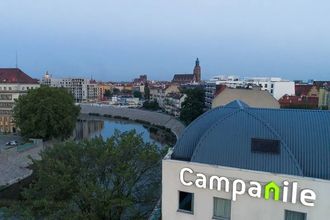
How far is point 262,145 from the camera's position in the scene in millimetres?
18844

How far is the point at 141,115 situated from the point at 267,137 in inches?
4332

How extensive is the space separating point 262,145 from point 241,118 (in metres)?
2.34

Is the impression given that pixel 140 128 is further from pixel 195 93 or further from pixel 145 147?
pixel 145 147

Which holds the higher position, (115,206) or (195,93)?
(195,93)

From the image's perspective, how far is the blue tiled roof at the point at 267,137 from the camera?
18000 mm

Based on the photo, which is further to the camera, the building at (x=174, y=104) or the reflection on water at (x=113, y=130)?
the building at (x=174, y=104)

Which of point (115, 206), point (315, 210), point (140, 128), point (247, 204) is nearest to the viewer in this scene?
point (315, 210)

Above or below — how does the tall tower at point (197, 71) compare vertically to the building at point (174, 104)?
above

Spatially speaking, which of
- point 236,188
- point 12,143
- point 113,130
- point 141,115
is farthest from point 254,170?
point 141,115

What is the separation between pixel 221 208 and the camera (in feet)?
61.7

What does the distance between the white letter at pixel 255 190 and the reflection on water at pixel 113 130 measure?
59.9 m

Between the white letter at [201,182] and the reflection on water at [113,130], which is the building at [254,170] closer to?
the white letter at [201,182]

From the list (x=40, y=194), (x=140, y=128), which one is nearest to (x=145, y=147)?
(x=40, y=194)

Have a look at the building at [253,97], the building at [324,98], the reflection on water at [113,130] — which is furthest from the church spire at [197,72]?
the building at [253,97]
